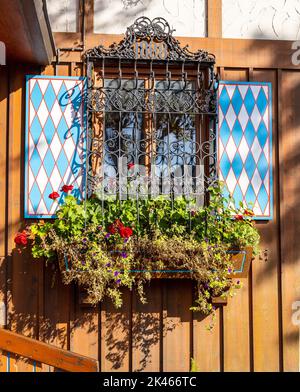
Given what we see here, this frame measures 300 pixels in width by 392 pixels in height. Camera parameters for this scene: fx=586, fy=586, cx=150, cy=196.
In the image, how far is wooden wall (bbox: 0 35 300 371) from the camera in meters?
4.94

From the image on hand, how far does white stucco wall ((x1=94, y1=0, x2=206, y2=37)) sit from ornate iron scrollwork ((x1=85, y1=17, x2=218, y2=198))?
0.09 m

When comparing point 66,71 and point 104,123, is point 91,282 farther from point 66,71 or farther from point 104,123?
point 66,71

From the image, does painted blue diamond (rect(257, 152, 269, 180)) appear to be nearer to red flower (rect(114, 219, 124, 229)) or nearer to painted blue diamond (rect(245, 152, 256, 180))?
painted blue diamond (rect(245, 152, 256, 180))

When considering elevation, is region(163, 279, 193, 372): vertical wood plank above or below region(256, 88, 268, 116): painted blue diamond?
below

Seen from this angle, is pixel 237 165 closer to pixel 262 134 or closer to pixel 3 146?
pixel 262 134

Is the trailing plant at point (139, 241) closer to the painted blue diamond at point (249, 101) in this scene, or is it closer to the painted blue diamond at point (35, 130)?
the painted blue diamond at point (35, 130)

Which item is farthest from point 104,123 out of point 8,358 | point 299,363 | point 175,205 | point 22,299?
point 299,363

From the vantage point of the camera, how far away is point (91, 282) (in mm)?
4637

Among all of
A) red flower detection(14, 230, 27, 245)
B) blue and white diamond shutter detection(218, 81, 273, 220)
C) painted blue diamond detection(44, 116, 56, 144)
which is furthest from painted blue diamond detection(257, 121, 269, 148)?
red flower detection(14, 230, 27, 245)

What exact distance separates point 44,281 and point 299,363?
2.32 meters

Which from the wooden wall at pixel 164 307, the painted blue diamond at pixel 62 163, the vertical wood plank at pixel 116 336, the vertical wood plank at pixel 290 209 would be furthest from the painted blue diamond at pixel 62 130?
the vertical wood plank at pixel 290 209

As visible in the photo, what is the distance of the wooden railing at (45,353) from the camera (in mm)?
3996

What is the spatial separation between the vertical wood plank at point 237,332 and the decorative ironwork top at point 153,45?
2.04 metres

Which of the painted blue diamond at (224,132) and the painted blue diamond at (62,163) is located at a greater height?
the painted blue diamond at (224,132)
